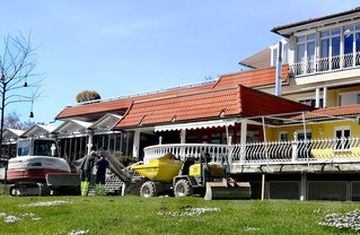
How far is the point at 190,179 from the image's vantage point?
23.7 m

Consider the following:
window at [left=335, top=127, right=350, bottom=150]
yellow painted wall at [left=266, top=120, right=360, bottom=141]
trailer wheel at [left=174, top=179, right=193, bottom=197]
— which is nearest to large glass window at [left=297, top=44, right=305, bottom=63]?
yellow painted wall at [left=266, top=120, right=360, bottom=141]

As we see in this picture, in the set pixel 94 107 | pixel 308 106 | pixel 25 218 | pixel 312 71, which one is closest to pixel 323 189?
pixel 308 106

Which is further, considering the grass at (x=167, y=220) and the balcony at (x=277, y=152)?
the balcony at (x=277, y=152)

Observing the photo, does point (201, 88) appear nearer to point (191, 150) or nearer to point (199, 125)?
point (199, 125)

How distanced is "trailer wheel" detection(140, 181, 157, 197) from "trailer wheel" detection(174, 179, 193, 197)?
153 cm

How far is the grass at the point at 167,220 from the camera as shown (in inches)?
498

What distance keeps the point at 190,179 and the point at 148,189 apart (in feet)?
8.67

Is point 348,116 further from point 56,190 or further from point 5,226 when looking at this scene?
point 5,226

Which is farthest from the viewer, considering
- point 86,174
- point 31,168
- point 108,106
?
point 108,106

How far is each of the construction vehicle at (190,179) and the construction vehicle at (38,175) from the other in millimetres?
3518

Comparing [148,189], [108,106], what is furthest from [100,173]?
[108,106]

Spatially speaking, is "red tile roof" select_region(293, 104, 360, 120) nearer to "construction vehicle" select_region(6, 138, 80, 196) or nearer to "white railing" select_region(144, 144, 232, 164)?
"white railing" select_region(144, 144, 232, 164)

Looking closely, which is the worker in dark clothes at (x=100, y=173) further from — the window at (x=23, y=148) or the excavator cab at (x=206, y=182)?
the window at (x=23, y=148)

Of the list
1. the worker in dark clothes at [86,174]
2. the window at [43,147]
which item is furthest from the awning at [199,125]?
the worker in dark clothes at [86,174]
